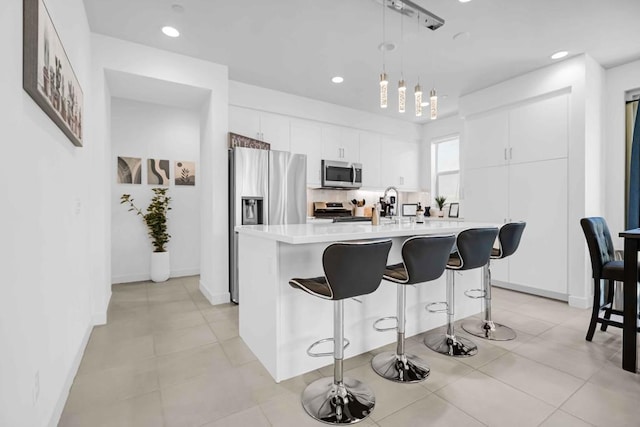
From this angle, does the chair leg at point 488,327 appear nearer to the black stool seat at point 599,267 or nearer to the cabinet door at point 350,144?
the black stool seat at point 599,267

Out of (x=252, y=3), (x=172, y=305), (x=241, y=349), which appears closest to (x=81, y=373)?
(x=241, y=349)

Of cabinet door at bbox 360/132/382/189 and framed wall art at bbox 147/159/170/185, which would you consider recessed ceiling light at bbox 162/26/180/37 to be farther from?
cabinet door at bbox 360/132/382/189

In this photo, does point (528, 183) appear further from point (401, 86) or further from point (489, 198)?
point (401, 86)

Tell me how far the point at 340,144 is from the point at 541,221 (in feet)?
10.2

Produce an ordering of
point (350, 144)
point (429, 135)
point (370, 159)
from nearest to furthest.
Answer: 1. point (350, 144)
2. point (370, 159)
3. point (429, 135)

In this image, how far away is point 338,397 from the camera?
1763mm

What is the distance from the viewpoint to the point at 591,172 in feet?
11.6

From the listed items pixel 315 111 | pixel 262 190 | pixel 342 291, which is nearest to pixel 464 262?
pixel 342 291

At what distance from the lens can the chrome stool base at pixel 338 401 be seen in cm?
166

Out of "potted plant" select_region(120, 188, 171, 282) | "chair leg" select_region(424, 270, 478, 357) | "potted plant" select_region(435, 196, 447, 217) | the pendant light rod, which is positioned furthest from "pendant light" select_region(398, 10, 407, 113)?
"potted plant" select_region(120, 188, 171, 282)

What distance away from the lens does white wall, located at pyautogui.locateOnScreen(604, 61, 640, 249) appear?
364 centimetres

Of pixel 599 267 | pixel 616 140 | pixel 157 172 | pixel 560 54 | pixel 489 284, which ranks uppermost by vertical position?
pixel 560 54

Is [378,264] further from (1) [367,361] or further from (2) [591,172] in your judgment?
(2) [591,172]

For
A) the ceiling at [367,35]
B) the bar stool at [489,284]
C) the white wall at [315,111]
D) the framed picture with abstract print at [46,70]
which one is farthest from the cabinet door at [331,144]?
the framed picture with abstract print at [46,70]
